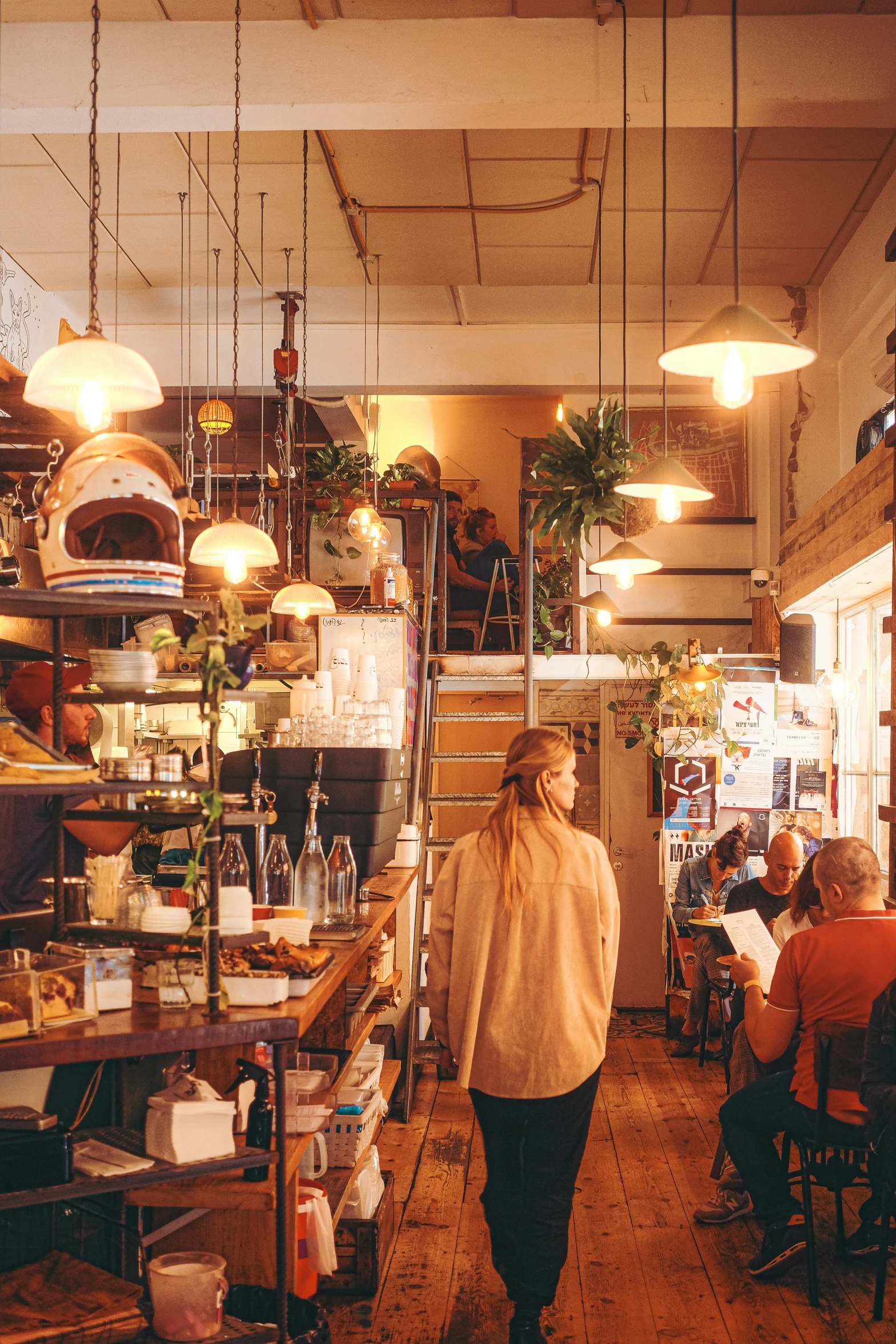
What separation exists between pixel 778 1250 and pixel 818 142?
5.10 metres

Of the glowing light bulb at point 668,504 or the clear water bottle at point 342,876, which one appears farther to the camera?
the glowing light bulb at point 668,504

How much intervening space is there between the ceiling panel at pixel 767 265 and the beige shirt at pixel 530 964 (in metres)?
5.41

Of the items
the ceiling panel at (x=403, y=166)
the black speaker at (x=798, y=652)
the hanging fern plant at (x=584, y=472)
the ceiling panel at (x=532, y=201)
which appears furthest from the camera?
the black speaker at (x=798, y=652)

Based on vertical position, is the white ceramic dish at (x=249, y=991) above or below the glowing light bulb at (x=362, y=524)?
below

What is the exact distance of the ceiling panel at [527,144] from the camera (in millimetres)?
5793

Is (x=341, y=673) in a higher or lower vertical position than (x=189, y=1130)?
higher

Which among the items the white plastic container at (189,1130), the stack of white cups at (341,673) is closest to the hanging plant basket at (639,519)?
the stack of white cups at (341,673)

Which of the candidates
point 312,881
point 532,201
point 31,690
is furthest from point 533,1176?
point 532,201

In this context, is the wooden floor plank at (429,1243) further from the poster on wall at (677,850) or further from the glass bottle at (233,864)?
the poster on wall at (677,850)

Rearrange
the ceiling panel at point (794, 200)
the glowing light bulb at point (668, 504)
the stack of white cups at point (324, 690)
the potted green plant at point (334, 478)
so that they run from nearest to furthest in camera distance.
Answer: the glowing light bulb at point (668, 504)
the stack of white cups at point (324, 690)
the ceiling panel at point (794, 200)
the potted green plant at point (334, 478)

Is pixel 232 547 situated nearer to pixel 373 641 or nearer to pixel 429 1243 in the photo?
pixel 373 641

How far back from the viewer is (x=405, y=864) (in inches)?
216

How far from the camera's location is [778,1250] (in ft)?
12.6

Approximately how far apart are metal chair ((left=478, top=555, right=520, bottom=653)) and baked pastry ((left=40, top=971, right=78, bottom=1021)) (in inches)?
258
